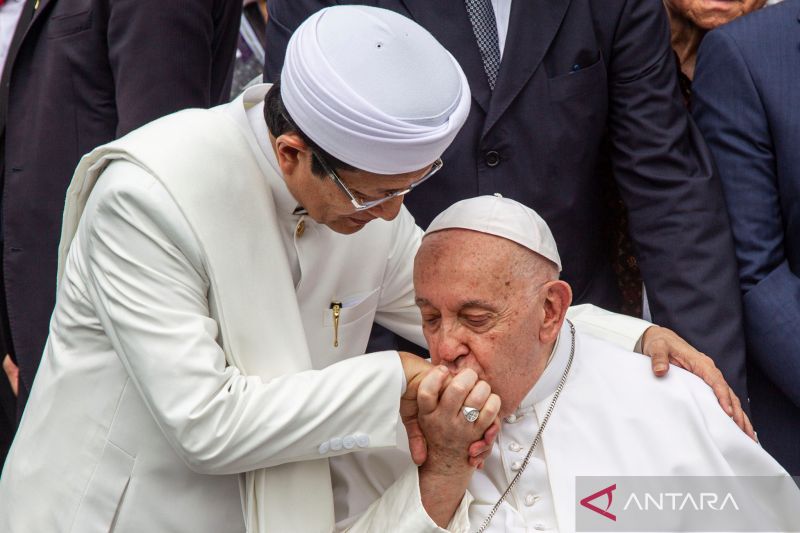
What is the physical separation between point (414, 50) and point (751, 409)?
2.03 meters

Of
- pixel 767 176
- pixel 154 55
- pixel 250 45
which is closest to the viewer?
pixel 767 176

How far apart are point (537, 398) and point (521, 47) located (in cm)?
123

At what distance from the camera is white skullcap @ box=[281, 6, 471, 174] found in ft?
→ 10.3

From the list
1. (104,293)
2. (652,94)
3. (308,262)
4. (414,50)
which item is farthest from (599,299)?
(104,293)

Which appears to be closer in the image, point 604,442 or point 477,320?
point 477,320

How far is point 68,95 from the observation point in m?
4.84

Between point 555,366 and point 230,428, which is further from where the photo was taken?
point 555,366

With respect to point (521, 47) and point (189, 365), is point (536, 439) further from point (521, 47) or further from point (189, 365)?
point (521, 47)

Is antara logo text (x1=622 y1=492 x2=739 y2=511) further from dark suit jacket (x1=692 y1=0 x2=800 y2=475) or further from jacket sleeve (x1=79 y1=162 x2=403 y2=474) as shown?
jacket sleeve (x1=79 y1=162 x2=403 y2=474)

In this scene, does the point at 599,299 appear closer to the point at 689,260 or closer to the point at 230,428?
the point at 689,260

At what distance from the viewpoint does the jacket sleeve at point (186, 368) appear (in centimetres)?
315

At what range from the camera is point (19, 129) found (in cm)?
498

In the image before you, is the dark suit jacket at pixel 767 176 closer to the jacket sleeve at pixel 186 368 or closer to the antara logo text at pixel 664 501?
the antara logo text at pixel 664 501

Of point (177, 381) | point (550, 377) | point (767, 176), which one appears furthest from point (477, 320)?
point (767, 176)
